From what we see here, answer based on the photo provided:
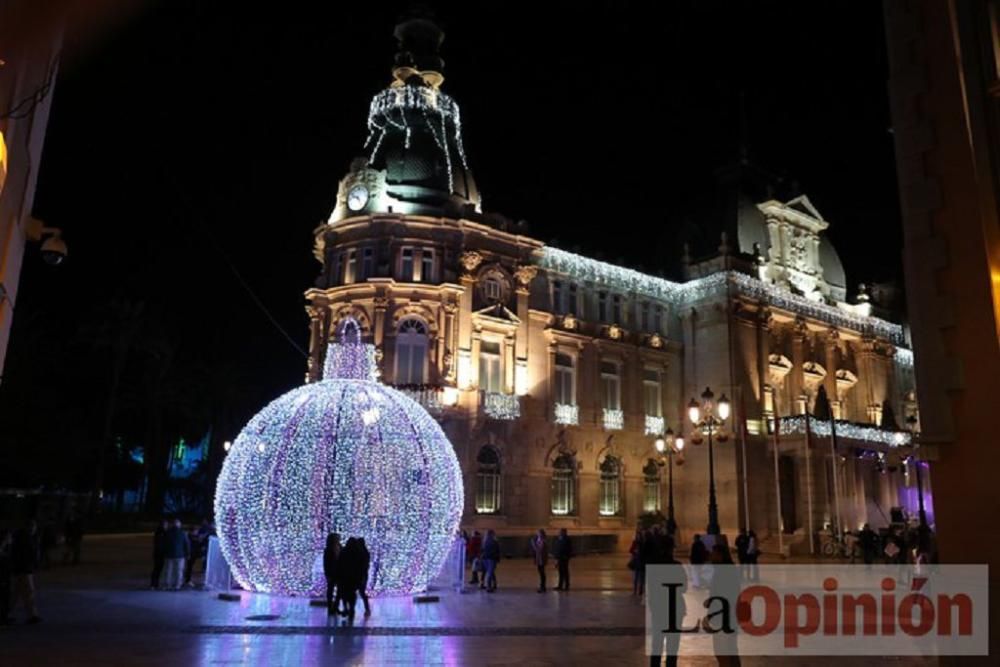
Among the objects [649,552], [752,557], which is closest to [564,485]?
[752,557]

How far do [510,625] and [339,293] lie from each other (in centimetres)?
2189

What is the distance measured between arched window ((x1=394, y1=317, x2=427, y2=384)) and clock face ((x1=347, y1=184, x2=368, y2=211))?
547cm

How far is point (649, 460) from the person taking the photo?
133 ft

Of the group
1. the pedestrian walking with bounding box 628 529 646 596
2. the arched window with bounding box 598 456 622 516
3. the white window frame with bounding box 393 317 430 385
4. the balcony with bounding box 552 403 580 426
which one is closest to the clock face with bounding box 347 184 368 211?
the white window frame with bounding box 393 317 430 385

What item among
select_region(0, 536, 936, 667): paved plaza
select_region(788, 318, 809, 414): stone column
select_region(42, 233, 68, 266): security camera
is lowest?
select_region(0, 536, 936, 667): paved plaza

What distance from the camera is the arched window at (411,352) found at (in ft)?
109

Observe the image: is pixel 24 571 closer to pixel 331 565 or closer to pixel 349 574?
pixel 331 565

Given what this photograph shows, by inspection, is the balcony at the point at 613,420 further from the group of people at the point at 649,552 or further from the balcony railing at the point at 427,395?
the group of people at the point at 649,552

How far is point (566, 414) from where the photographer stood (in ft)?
123

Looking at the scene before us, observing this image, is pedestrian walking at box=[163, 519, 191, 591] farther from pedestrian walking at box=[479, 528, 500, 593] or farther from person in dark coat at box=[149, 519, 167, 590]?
pedestrian walking at box=[479, 528, 500, 593]

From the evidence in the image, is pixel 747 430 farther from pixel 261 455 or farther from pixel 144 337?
pixel 144 337

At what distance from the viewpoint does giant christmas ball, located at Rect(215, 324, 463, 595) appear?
16.1 meters

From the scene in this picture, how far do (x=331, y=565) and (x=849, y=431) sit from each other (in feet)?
115

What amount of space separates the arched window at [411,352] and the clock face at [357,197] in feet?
18.0
